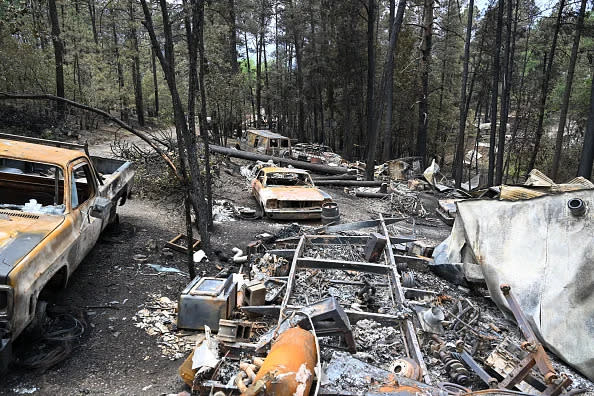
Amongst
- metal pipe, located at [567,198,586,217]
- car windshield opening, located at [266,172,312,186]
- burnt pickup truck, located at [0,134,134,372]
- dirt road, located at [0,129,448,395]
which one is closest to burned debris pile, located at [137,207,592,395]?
dirt road, located at [0,129,448,395]

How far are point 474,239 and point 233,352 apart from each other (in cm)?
412

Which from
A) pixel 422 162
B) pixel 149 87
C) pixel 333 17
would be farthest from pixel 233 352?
pixel 149 87

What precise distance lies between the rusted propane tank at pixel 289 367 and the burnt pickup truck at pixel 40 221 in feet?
7.62

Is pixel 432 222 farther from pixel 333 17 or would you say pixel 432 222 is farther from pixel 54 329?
pixel 333 17

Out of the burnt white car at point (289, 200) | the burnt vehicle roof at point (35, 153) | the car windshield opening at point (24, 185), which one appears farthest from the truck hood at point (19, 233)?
the burnt white car at point (289, 200)

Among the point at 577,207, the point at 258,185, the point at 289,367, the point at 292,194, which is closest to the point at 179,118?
the point at 289,367

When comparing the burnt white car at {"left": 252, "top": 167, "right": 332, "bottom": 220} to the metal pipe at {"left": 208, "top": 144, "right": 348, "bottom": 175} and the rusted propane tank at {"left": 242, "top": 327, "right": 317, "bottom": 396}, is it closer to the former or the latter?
the metal pipe at {"left": 208, "top": 144, "right": 348, "bottom": 175}

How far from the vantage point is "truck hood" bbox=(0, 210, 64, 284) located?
141 inches

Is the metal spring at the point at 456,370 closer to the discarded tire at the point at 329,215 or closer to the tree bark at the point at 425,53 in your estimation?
the discarded tire at the point at 329,215

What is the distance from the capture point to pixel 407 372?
3246 millimetres

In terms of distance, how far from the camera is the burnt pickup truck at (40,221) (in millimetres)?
3494

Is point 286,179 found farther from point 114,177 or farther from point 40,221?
point 40,221

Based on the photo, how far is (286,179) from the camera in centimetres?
1181

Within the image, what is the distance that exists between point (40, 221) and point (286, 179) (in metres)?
7.85
